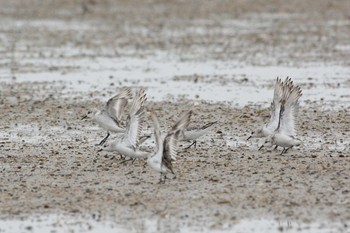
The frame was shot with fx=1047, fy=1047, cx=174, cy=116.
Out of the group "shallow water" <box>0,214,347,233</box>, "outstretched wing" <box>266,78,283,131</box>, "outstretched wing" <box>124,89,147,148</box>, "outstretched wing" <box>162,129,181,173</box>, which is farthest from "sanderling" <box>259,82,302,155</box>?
"shallow water" <box>0,214,347,233</box>

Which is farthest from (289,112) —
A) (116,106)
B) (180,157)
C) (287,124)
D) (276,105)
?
(116,106)

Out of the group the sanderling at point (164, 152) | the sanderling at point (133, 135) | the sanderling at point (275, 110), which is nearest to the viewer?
the sanderling at point (164, 152)

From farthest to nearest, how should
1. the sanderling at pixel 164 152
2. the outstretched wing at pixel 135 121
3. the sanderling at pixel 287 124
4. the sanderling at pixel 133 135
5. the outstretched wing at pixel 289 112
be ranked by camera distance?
the outstretched wing at pixel 289 112 < the sanderling at pixel 287 124 < the outstretched wing at pixel 135 121 < the sanderling at pixel 133 135 < the sanderling at pixel 164 152

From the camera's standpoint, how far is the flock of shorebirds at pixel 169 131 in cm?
1162

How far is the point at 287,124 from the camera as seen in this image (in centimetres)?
1358

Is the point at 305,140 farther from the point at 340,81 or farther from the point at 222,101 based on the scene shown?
the point at 340,81

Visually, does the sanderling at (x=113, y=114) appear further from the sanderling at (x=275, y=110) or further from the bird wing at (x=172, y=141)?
the bird wing at (x=172, y=141)

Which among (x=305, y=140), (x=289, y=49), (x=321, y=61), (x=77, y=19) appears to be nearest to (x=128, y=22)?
(x=77, y=19)

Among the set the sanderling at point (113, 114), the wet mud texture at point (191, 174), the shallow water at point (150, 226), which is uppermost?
the sanderling at point (113, 114)

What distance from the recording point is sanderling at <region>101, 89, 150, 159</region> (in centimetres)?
1271

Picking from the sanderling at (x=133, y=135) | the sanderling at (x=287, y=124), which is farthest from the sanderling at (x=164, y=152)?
the sanderling at (x=287, y=124)

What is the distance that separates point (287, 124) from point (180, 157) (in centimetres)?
145

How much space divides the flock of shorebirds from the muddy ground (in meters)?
0.22

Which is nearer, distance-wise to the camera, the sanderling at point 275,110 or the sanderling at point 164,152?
the sanderling at point 164,152
